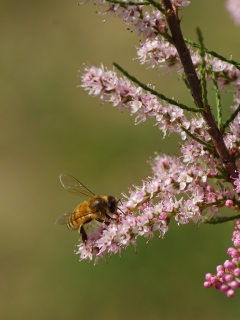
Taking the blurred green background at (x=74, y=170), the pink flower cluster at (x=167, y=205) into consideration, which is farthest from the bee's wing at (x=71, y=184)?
the blurred green background at (x=74, y=170)

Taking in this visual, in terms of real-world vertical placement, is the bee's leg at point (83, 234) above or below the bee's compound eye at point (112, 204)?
below

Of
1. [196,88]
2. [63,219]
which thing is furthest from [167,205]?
[63,219]

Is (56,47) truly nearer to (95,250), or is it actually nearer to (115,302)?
(115,302)

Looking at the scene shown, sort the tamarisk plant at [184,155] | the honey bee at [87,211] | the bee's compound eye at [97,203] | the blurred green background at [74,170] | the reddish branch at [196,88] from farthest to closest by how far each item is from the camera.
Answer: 1. the blurred green background at [74,170]
2. the bee's compound eye at [97,203]
3. the honey bee at [87,211]
4. the tamarisk plant at [184,155]
5. the reddish branch at [196,88]

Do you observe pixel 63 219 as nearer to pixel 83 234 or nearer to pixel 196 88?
pixel 83 234

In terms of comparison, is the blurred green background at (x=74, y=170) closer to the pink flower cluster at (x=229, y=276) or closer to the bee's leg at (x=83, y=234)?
the bee's leg at (x=83, y=234)
